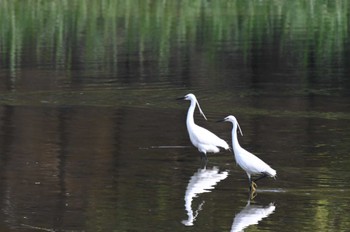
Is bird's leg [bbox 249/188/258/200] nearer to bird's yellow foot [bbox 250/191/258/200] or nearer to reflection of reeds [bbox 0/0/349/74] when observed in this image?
bird's yellow foot [bbox 250/191/258/200]

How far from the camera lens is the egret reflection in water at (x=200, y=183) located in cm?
1257

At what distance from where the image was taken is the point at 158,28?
1281 inches

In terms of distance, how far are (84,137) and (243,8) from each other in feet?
68.0

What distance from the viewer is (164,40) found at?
30.0 metres

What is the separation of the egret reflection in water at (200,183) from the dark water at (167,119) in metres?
0.01

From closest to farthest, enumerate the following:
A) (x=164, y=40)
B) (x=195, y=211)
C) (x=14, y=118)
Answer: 1. (x=195, y=211)
2. (x=14, y=118)
3. (x=164, y=40)

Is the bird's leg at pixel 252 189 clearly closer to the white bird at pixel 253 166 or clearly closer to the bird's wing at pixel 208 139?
the white bird at pixel 253 166

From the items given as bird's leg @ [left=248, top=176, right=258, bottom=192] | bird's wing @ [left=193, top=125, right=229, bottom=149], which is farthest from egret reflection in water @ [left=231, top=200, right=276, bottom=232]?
bird's wing @ [left=193, top=125, right=229, bottom=149]

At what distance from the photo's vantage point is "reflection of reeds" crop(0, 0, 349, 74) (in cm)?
2781

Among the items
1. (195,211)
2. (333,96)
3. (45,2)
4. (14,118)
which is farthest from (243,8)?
(195,211)

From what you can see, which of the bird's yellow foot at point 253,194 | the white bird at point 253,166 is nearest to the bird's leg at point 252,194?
the bird's yellow foot at point 253,194

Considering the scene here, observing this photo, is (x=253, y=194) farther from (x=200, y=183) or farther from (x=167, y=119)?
(x=167, y=119)

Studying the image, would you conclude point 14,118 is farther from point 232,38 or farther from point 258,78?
point 232,38

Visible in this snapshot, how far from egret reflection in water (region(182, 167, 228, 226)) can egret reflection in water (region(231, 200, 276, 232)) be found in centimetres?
45
